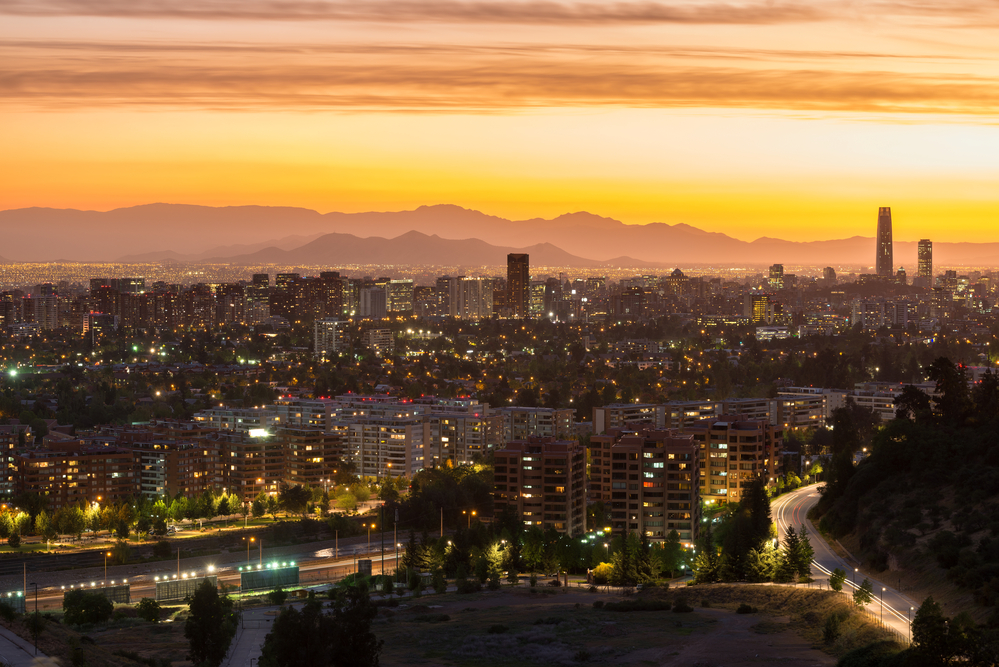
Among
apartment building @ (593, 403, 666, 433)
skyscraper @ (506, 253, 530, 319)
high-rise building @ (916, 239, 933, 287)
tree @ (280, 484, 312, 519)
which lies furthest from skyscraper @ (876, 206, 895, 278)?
tree @ (280, 484, 312, 519)

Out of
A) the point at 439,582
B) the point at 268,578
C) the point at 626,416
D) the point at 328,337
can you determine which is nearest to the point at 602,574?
the point at 439,582

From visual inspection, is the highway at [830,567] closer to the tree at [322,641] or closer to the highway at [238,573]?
the tree at [322,641]

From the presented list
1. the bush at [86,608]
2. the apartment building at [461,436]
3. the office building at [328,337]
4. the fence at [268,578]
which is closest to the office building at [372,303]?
the office building at [328,337]

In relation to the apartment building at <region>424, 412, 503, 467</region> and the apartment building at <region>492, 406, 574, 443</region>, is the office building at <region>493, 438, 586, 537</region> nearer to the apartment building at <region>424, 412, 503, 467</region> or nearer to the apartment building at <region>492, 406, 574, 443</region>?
the apartment building at <region>424, 412, 503, 467</region>

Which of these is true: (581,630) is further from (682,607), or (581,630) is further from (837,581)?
(837,581)

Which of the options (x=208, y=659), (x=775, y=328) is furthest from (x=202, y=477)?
(x=775, y=328)

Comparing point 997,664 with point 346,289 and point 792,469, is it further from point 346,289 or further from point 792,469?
point 346,289
